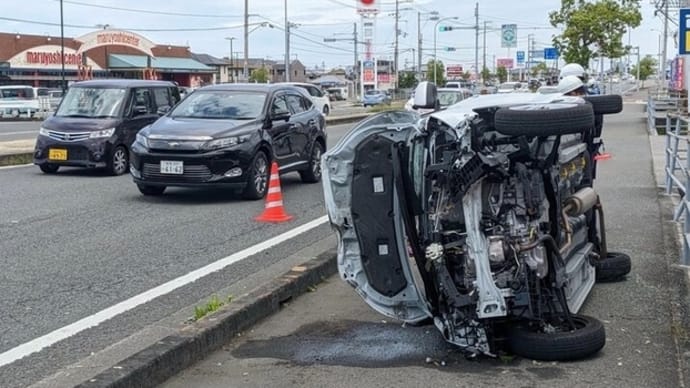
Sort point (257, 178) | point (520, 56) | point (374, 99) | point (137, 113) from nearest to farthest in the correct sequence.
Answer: point (257, 178)
point (137, 113)
point (374, 99)
point (520, 56)

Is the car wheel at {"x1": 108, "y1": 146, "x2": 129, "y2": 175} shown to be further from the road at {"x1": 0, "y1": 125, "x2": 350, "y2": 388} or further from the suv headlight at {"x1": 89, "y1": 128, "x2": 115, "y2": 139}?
the road at {"x1": 0, "y1": 125, "x2": 350, "y2": 388}

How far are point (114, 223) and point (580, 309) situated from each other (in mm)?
6401

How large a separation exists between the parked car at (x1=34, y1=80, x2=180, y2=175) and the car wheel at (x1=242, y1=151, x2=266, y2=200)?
405cm

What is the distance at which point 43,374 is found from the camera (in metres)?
5.23

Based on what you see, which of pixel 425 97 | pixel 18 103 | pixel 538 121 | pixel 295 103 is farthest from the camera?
pixel 18 103

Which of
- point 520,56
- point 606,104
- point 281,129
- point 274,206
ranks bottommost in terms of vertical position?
point 274,206

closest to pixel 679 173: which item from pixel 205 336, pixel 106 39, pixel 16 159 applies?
pixel 205 336

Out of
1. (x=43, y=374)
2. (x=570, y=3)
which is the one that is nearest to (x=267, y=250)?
(x=43, y=374)

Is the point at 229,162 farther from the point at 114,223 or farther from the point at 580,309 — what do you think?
the point at 580,309

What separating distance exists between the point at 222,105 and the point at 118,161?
3.64 metres

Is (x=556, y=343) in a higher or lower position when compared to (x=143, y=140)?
lower

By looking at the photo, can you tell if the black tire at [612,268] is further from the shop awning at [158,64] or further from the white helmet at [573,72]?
the shop awning at [158,64]

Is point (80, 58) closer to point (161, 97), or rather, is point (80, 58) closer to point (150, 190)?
point (161, 97)

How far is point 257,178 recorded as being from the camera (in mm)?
12766
